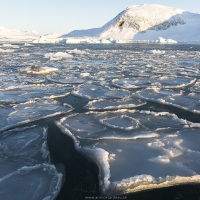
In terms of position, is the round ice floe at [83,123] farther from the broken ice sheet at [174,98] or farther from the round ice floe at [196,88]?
the round ice floe at [196,88]

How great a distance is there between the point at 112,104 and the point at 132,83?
3.63 metres

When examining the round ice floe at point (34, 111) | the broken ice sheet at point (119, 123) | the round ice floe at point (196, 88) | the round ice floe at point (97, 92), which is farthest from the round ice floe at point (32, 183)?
the round ice floe at point (196, 88)

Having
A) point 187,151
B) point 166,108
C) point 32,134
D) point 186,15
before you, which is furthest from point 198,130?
point 186,15

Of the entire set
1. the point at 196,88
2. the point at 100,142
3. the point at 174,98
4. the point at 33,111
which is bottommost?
the point at 196,88

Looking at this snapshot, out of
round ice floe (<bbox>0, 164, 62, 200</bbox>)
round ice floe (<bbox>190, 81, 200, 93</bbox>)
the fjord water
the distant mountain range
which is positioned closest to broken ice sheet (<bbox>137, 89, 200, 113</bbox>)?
the fjord water

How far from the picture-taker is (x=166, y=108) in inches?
320

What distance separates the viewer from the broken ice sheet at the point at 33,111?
6.98 metres

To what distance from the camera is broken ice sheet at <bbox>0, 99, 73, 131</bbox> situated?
6984 mm

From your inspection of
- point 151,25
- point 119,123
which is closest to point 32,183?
point 119,123

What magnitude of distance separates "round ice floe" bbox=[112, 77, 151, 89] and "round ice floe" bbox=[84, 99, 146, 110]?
2.31 meters

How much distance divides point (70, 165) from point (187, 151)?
218 centimetres

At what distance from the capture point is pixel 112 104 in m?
8.51

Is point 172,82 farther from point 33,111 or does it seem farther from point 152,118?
point 33,111

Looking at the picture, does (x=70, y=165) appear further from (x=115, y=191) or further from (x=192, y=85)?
(x=192, y=85)
